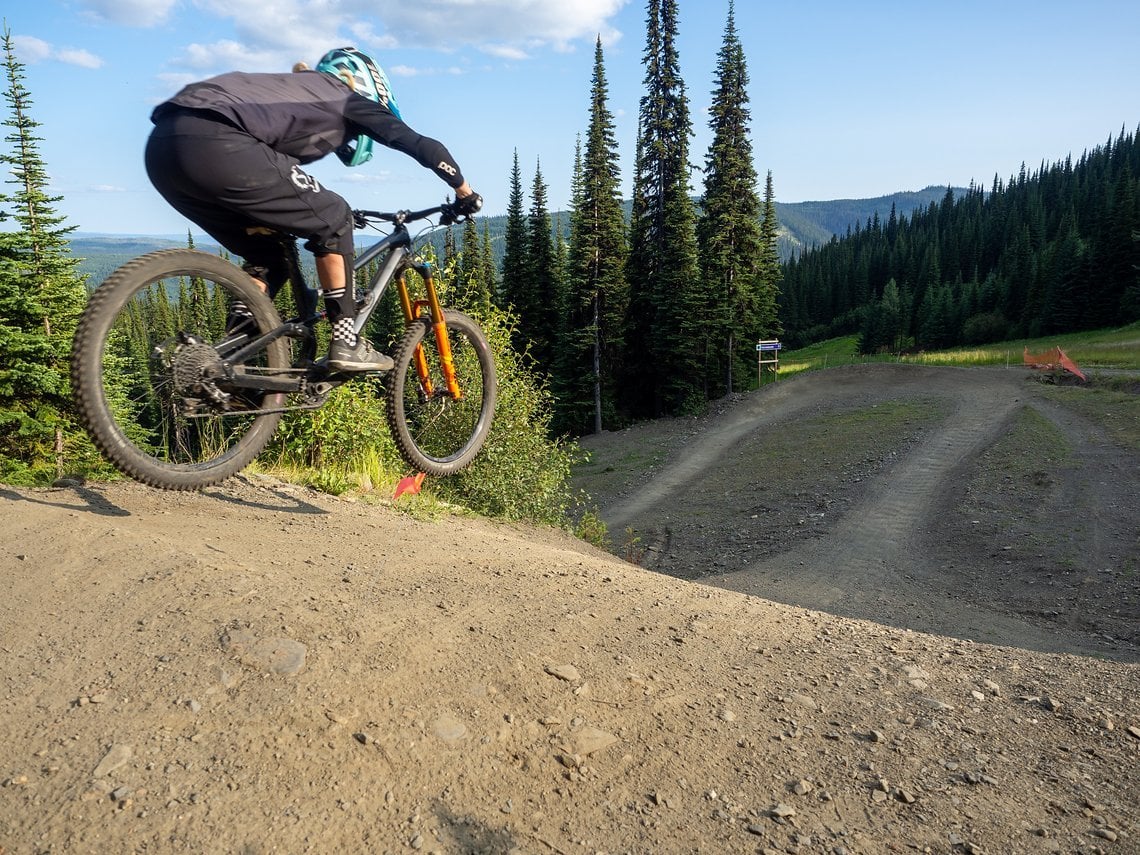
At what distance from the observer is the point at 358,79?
14.6ft

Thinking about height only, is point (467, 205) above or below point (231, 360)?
above

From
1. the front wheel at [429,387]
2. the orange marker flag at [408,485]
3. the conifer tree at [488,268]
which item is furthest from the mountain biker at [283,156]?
the conifer tree at [488,268]

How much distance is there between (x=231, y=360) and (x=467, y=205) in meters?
1.97

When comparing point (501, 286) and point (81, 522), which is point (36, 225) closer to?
point (81, 522)

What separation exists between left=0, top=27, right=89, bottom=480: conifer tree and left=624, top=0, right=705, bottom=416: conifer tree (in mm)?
30036

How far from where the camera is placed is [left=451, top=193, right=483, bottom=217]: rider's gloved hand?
506cm

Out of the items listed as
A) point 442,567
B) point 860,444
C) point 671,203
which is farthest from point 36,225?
point 671,203

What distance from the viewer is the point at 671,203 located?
4288 cm

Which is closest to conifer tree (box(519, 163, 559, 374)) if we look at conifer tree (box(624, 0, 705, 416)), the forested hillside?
conifer tree (box(624, 0, 705, 416))

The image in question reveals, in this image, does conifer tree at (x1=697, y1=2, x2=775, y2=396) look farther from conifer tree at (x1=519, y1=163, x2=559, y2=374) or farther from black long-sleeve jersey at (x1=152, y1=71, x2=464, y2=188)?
black long-sleeve jersey at (x1=152, y1=71, x2=464, y2=188)

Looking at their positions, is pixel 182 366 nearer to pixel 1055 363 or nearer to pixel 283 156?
pixel 283 156

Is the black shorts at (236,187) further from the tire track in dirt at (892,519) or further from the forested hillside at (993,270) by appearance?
the forested hillside at (993,270)

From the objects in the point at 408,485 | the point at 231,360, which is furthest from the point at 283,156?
the point at 408,485

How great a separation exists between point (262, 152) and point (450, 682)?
2978mm
